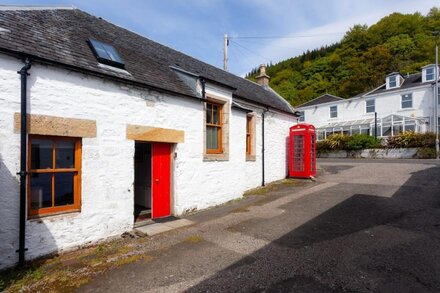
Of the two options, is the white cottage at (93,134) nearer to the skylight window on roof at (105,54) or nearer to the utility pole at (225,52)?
the skylight window on roof at (105,54)

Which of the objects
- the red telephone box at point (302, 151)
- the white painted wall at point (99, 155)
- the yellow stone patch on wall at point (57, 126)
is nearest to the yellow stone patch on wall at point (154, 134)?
the white painted wall at point (99, 155)

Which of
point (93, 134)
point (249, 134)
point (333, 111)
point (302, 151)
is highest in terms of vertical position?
point (333, 111)

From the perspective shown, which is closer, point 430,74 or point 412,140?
point 412,140

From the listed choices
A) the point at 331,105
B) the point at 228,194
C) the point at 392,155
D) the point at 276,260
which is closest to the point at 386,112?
the point at 331,105

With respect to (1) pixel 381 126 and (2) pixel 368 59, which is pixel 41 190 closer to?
(1) pixel 381 126

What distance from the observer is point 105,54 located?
6910mm

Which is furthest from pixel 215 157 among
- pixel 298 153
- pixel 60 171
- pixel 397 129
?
pixel 397 129

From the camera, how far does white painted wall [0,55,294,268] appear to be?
185 inches

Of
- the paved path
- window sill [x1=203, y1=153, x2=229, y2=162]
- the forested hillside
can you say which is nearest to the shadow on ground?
the paved path

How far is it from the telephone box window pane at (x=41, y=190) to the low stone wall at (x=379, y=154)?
2585 centimetres

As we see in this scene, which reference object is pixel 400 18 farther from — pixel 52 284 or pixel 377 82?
pixel 52 284

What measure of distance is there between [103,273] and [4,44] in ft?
15.2

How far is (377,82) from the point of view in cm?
4359

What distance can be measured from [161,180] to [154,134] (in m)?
1.46
